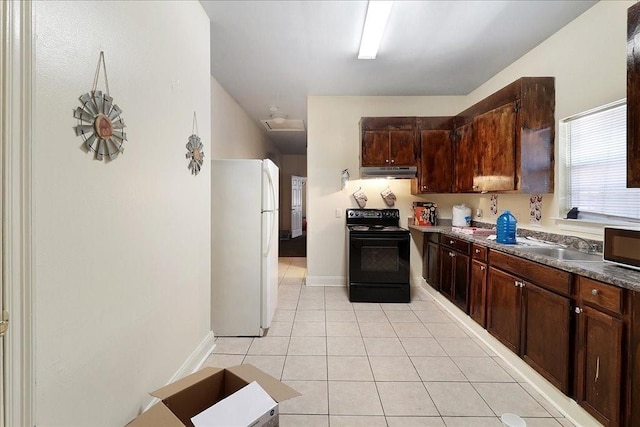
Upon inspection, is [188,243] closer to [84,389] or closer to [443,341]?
[84,389]

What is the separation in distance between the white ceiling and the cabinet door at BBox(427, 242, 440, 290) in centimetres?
217

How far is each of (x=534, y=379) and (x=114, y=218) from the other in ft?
9.10

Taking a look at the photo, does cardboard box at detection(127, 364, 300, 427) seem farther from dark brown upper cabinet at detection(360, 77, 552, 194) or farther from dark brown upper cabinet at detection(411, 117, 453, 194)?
dark brown upper cabinet at detection(411, 117, 453, 194)

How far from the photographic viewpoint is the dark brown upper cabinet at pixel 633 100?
1456mm

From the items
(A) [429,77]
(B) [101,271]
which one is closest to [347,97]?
(A) [429,77]

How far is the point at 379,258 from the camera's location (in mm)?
3527

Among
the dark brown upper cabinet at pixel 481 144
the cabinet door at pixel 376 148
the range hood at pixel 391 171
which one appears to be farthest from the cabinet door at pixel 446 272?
the cabinet door at pixel 376 148

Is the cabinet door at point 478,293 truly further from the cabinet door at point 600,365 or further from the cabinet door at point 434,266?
the cabinet door at point 600,365

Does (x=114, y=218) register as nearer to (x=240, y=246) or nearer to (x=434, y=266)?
(x=240, y=246)

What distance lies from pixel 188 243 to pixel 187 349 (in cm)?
76

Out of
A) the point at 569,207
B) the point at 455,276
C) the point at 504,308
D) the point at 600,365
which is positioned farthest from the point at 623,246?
the point at 455,276

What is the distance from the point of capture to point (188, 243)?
1.99 meters

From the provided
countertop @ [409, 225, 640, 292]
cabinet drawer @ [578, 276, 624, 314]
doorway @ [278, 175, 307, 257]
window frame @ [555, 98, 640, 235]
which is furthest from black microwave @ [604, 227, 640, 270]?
doorway @ [278, 175, 307, 257]

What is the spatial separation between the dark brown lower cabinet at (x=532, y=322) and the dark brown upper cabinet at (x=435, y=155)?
1.61 metres
